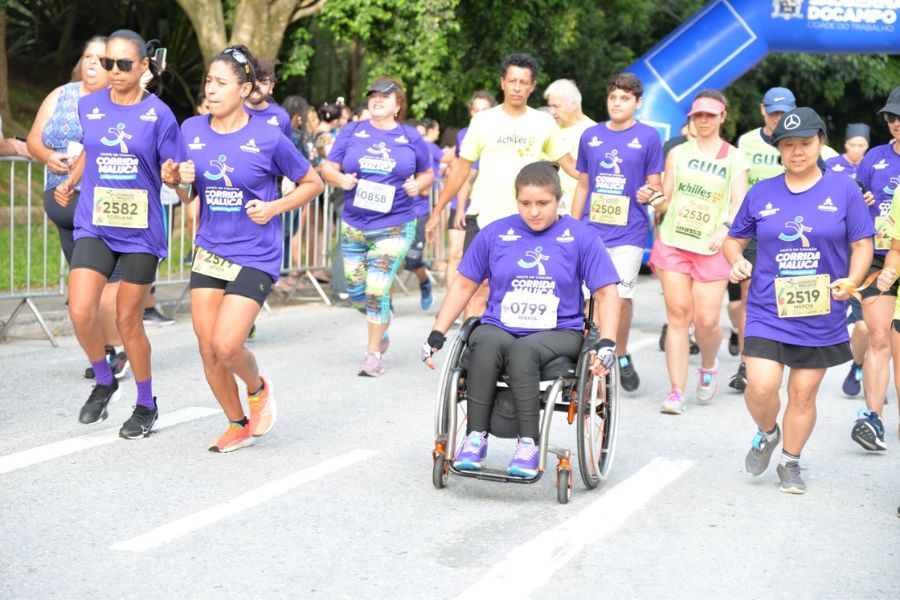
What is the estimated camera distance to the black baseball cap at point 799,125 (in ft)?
20.2

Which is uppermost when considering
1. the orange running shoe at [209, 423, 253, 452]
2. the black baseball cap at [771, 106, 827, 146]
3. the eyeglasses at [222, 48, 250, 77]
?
the eyeglasses at [222, 48, 250, 77]

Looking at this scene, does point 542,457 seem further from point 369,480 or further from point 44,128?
point 44,128

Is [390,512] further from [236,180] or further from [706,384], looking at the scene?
[706,384]

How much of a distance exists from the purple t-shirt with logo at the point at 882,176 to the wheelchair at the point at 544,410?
8.95 feet

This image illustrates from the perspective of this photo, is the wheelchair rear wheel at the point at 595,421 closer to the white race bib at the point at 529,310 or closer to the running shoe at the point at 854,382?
the white race bib at the point at 529,310

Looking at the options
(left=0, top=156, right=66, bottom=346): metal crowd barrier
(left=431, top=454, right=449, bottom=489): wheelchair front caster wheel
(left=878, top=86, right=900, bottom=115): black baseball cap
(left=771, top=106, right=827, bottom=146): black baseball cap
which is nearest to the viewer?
(left=431, top=454, right=449, bottom=489): wheelchair front caster wheel

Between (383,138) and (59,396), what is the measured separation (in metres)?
3.02

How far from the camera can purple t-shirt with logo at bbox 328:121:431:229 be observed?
970 centimetres

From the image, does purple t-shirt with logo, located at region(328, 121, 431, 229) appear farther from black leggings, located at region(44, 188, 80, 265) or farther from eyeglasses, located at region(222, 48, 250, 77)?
eyeglasses, located at region(222, 48, 250, 77)

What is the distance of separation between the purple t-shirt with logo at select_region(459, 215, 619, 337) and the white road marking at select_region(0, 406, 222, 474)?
2.15 m

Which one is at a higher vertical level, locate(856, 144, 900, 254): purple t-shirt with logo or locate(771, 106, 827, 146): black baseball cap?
locate(771, 106, 827, 146): black baseball cap

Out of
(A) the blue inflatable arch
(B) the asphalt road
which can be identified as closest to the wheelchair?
(B) the asphalt road

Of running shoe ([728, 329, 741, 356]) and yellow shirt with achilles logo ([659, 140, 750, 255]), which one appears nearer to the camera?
yellow shirt with achilles logo ([659, 140, 750, 255])

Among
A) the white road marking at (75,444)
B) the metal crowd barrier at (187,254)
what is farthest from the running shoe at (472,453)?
the metal crowd barrier at (187,254)
